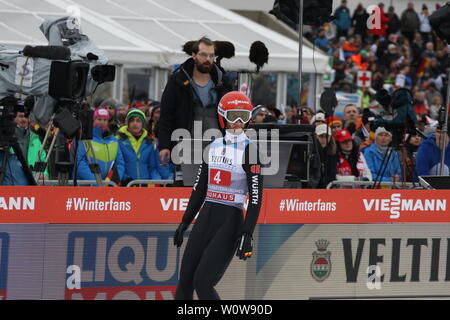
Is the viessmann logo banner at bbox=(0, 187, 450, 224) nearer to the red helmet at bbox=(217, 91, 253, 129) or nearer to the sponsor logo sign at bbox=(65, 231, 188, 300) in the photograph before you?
the sponsor logo sign at bbox=(65, 231, 188, 300)

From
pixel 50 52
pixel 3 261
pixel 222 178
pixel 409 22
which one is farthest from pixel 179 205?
pixel 409 22

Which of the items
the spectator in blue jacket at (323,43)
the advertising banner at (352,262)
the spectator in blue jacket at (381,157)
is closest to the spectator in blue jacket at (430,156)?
the spectator in blue jacket at (381,157)

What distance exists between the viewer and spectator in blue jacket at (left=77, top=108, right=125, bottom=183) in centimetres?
1010

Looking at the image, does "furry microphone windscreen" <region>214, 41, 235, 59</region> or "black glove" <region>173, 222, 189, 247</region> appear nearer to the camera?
"black glove" <region>173, 222, 189, 247</region>

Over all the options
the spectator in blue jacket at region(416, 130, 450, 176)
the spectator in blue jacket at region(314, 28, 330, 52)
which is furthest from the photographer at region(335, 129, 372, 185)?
the spectator in blue jacket at region(314, 28, 330, 52)

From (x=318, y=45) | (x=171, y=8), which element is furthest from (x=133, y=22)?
(x=318, y=45)

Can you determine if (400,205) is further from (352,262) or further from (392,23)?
(392,23)

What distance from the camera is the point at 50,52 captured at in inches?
348

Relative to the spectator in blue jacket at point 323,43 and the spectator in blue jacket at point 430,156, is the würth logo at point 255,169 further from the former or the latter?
the spectator in blue jacket at point 323,43

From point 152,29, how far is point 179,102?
974cm

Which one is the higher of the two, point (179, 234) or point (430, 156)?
point (430, 156)
